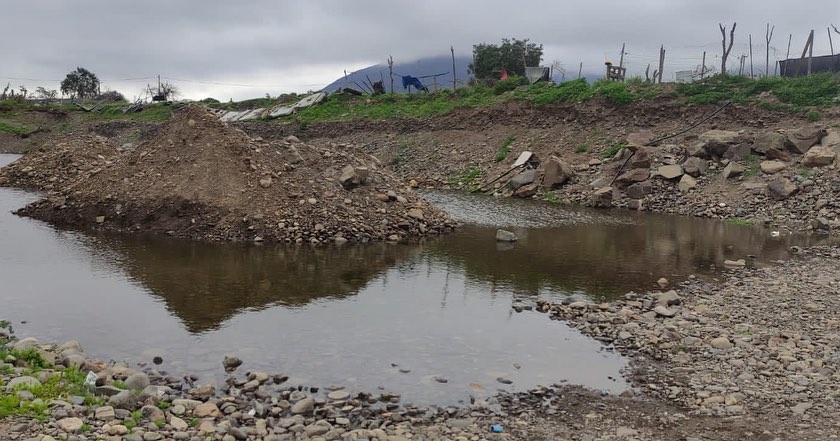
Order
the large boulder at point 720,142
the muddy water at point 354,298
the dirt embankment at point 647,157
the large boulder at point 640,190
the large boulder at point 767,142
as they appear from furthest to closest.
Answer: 1. the large boulder at point 720,142
2. the large boulder at point 640,190
3. the large boulder at point 767,142
4. the dirt embankment at point 647,157
5. the muddy water at point 354,298

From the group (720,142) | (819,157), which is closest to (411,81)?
(720,142)

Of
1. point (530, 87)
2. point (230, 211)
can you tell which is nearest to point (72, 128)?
point (530, 87)

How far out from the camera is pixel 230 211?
17672 mm

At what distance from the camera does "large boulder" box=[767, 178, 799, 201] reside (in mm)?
22748

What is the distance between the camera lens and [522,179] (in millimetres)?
29672

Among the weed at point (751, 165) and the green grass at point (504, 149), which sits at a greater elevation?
the green grass at point (504, 149)

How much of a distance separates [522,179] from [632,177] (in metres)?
4.94

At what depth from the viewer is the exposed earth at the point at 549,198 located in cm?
668

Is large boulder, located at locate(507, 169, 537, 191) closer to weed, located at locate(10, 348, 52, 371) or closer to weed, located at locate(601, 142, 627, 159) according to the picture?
weed, located at locate(601, 142, 627, 159)

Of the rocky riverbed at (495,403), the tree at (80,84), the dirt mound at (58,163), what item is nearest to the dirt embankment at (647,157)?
the rocky riverbed at (495,403)

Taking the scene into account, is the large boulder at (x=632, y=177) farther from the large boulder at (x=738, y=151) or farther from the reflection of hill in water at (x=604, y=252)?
the reflection of hill in water at (x=604, y=252)

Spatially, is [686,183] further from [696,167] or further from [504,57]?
[504,57]

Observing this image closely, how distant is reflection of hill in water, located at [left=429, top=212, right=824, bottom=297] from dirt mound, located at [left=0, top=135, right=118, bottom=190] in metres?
19.0

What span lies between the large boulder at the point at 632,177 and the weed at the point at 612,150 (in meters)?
2.86
